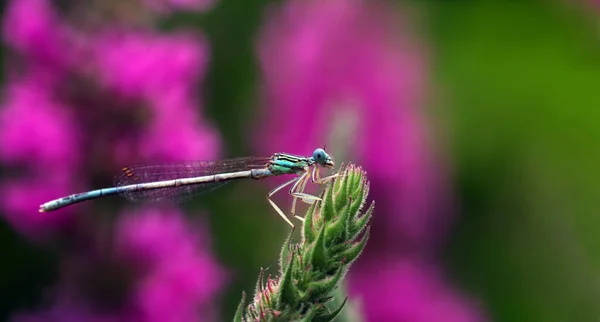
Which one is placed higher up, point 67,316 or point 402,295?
point 67,316

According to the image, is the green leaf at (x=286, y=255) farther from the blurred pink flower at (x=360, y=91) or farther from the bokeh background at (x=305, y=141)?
the blurred pink flower at (x=360, y=91)

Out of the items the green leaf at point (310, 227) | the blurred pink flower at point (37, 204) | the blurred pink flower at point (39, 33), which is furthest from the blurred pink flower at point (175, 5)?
the green leaf at point (310, 227)

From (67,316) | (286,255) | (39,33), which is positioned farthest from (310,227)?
(39,33)

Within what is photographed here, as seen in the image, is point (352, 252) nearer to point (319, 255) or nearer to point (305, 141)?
point (319, 255)

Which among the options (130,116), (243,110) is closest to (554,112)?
(243,110)

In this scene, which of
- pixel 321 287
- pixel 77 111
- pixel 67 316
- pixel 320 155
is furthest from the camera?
pixel 77 111

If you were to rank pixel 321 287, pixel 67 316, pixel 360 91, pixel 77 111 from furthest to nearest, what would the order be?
pixel 360 91, pixel 77 111, pixel 67 316, pixel 321 287

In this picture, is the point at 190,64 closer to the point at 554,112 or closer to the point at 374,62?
the point at 374,62
